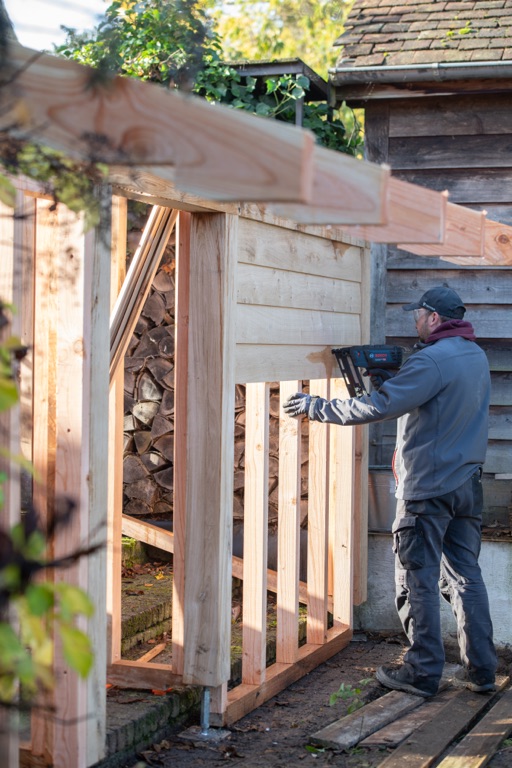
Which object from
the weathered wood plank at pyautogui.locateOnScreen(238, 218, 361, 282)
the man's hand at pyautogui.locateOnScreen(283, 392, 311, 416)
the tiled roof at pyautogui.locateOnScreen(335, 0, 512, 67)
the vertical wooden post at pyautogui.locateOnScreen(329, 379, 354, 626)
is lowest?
the vertical wooden post at pyautogui.locateOnScreen(329, 379, 354, 626)

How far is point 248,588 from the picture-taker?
4.75 m

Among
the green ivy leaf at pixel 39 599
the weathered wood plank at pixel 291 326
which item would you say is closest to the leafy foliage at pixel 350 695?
the weathered wood plank at pixel 291 326

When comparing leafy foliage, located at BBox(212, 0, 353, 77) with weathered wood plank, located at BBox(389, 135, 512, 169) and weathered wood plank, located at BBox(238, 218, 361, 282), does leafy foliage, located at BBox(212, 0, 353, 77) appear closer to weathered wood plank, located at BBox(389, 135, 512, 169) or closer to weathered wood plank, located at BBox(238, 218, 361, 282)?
weathered wood plank, located at BBox(389, 135, 512, 169)

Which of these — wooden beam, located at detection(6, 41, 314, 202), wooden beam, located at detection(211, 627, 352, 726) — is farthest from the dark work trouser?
wooden beam, located at detection(6, 41, 314, 202)

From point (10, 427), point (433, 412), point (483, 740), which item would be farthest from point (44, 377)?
point (483, 740)

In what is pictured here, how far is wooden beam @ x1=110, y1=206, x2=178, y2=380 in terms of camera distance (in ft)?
14.7

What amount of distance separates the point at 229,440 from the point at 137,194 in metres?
1.19

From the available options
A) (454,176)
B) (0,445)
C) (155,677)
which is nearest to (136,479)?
(155,677)

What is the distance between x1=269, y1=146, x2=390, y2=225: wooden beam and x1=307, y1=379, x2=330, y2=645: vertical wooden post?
10.7 feet

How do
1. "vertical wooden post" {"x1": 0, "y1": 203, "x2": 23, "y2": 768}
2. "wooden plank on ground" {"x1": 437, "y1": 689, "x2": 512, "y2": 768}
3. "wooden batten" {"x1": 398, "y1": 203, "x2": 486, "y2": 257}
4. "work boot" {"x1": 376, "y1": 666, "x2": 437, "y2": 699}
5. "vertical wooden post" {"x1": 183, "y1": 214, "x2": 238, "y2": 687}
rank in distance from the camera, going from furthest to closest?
"work boot" {"x1": 376, "y1": 666, "x2": 437, "y2": 699}, "vertical wooden post" {"x1": 183, "y1": 214, "x2": 238, "y2": 687}, "wooden plank on ground" {"x1": 437, "y1": 689, "x2": 512, "y2": 768}, "wooden batten" {"x1": 398, "y1": 203, "x2": 486, "y2": 257}, "vertical wooden post" {"x1": 0, "y1": 203, "x2": 23, "y2": 768}

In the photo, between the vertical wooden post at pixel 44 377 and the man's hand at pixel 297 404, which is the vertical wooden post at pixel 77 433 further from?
the man's hand at pixel 297 404

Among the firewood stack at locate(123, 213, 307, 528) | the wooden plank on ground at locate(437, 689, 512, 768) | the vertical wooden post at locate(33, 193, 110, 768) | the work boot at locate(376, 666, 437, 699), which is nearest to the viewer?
the vertical wooden post at locate(33, 193, 110, 768)

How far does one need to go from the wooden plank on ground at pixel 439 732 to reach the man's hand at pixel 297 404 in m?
1.66

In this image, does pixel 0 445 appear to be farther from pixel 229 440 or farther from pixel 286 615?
pixel 286 615
